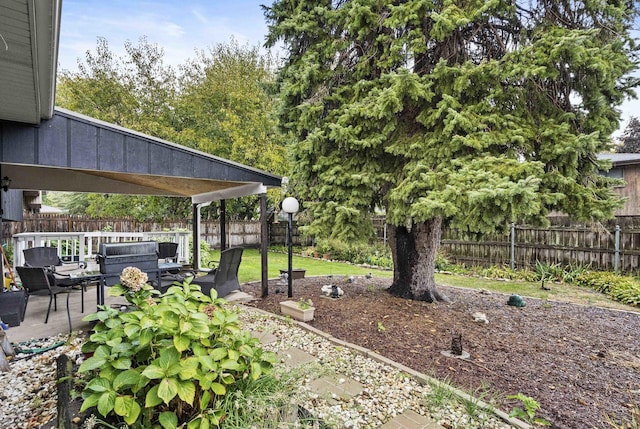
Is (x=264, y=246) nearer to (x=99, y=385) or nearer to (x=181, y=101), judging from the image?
(x=99, y=385)

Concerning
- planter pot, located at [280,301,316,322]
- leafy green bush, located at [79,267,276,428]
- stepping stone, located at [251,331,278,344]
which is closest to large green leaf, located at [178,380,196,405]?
leafy green bush, located at [79,267,276,428]

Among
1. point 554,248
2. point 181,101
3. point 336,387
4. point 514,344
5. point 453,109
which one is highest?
point 181,101

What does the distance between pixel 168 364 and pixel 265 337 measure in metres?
2.22

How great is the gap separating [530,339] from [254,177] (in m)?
4.70

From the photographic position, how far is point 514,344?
3988 mm

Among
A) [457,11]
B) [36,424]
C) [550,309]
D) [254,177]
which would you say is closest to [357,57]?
[457,11]

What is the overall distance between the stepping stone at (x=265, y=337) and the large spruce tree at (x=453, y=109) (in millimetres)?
1692

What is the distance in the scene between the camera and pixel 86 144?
13.0 ft

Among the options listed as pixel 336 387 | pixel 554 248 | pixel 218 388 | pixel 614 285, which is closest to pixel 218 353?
pixel 218 388

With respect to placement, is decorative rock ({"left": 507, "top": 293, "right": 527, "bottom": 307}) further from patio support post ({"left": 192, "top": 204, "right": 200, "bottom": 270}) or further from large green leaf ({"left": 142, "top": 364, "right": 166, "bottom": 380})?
patio support post ({"left": 192, "top": 204, "right": 200, "bottom": 270})

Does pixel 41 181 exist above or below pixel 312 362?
above

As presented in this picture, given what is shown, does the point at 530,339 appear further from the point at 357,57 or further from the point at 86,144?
the point at 86,144

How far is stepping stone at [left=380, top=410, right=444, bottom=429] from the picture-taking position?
231 cm

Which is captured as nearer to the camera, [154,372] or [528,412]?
[154,372]
